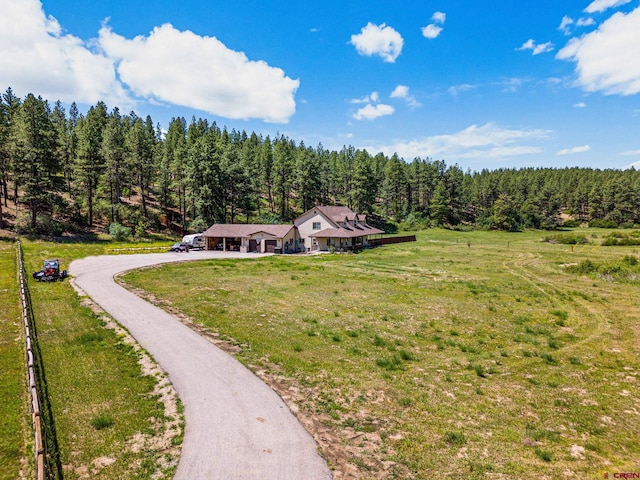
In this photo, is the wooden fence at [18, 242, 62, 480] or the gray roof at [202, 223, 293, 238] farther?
the gray roof at [202, 223, 293, 238]

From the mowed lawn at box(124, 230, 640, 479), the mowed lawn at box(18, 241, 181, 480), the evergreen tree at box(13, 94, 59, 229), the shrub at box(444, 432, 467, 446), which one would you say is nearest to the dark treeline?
the evergreen tree at box(13, 94, 59, 229)

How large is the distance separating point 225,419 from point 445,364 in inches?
368

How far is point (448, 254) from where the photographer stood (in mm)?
55219

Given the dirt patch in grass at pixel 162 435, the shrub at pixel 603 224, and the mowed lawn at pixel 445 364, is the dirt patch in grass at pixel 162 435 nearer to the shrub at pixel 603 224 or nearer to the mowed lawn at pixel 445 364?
the mowed lawn at pixel 445 364

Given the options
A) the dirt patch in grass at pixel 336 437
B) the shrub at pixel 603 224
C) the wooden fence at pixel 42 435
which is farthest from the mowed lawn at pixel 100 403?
the shrub at pixel 603 224

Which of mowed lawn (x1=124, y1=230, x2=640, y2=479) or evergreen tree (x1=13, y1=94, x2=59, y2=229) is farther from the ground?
evergreen tree (x1=13, y1=94, x2=59, y2=229)

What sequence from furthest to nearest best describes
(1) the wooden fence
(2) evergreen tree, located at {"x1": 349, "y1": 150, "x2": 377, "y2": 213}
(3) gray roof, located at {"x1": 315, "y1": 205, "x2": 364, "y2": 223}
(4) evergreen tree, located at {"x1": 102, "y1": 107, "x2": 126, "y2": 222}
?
(2) evergreen tree, located at {"x1": 349, "y1": 150, "x2": 377, "y2": 213} < (4) evergreen tree, located at {"x1": 102, "y1": 107, "x2": 126, "y2": 222} < (3) gray roof, located at {"x1": 315, "y1": 205, "x2": 364, "y2": 223} < (1) the wooden fence

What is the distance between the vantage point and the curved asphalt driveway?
7.85 meters

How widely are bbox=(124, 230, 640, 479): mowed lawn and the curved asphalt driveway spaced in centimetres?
79

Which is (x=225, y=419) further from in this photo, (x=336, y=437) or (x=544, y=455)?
(x=544, y=455)

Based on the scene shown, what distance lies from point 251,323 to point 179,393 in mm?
7946

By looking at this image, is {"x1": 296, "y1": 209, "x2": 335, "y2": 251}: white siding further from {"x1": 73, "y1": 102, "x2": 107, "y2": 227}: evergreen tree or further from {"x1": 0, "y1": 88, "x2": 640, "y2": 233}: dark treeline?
{"x1": 73, "y1": 102, "x2": 107, "y2": 227}: evergreen tree

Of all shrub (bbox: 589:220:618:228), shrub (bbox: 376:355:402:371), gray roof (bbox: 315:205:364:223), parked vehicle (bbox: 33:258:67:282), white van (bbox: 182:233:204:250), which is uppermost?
gray roof (bbox: 315:205:364:223)

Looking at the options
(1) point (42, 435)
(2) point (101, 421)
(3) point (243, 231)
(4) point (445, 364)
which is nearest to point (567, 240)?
(3) point (243, 231)
